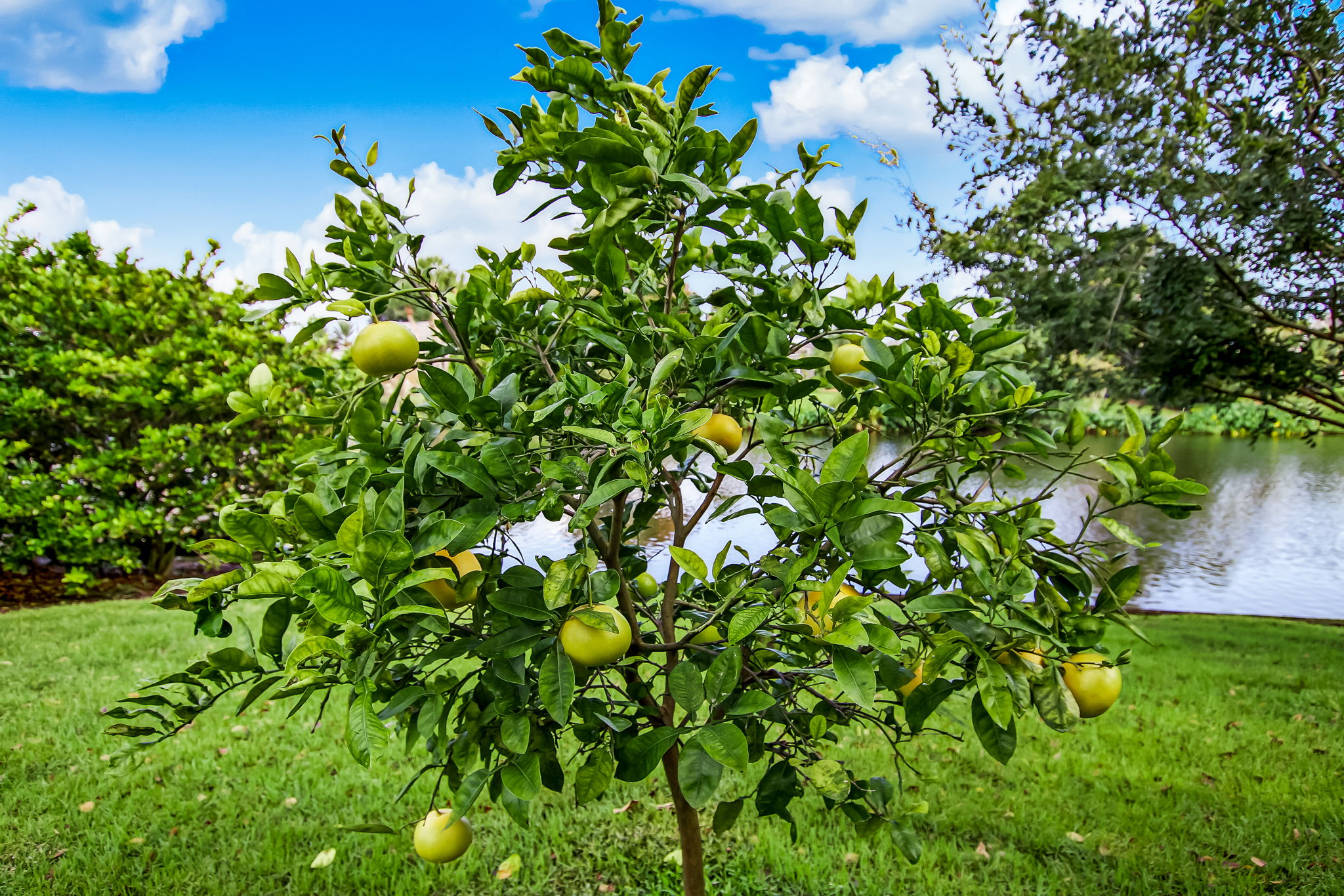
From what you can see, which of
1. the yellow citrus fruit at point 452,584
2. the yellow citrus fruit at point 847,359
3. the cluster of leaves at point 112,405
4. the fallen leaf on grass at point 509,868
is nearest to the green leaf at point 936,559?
the yellow citrus fruit at point 847,359

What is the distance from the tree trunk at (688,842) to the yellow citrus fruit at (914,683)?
52cm

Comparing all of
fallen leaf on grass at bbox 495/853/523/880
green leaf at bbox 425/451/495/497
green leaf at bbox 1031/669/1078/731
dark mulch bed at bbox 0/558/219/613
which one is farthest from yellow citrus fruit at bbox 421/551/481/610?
dark mulch bed at bbox 0/558/219/613

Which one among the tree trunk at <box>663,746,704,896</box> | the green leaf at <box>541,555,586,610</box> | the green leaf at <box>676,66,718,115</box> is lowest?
the tree trunk at <box>663,746,704,896</box>

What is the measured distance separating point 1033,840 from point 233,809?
298cm

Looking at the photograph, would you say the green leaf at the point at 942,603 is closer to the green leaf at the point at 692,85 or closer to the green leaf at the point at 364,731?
the green leaf at the point at 364,731

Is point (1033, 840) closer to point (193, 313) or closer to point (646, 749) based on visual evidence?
point (646, 749)

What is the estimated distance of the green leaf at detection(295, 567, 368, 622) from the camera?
2.93 ft

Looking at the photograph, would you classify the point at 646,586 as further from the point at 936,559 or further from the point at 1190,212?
the point at 1190,212

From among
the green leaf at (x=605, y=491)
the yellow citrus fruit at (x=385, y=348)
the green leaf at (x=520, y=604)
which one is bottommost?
the green leaf at (x=520, y=604)

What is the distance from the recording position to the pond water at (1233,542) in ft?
25.5

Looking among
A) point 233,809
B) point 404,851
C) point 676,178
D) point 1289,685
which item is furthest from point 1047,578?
point 1289,685

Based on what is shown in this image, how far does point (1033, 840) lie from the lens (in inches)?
108

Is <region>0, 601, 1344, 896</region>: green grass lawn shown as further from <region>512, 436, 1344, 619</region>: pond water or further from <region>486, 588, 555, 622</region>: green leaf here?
<region>486, 588, 555, 622</region>: green leaf

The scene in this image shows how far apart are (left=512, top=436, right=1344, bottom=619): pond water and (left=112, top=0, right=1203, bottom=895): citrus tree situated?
2599 mm
